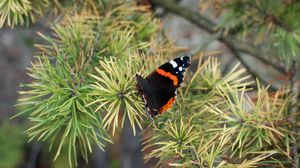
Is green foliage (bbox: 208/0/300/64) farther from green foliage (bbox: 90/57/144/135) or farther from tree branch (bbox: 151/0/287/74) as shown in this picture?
green foliage (bbox: 90/57/144/135)

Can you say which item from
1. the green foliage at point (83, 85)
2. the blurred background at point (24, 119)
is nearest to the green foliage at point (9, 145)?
the blurred background at point (24, 119)

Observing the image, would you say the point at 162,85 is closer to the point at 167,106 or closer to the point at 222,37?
the point at 167,106

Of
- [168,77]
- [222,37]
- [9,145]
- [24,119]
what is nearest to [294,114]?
[168,77]

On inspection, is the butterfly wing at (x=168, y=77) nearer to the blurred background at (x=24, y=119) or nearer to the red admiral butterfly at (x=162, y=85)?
the red admiral butterfly at (x=162, y=85)

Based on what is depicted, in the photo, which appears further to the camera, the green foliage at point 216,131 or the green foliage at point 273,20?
the green foliage at point 273,20

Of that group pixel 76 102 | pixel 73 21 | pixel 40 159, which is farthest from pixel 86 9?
pixel 40 159

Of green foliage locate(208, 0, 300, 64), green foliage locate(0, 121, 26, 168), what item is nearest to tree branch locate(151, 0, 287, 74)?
green foliage locate(208, 0, 300, 64)

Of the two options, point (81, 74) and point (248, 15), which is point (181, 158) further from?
point (248, 15)
